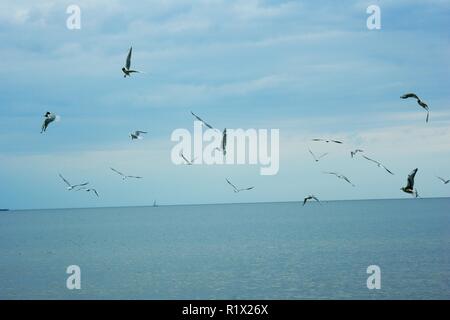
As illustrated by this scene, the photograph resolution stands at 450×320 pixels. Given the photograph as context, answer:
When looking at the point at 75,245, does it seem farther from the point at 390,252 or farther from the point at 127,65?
the point at 127,65

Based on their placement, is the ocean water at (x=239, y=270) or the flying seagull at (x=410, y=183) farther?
the ocean water at (x=239, y=270)

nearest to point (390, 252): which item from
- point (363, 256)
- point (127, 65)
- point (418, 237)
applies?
point (363, 256)

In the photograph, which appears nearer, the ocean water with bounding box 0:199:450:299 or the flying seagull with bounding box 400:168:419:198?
the flying seagull with bounding box 400:168:419:198

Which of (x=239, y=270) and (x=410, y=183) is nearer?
(x=410, y=183)

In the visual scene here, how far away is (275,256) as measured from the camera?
6400cm

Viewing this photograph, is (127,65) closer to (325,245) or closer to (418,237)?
(325,245)

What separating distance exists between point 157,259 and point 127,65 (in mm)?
47815
